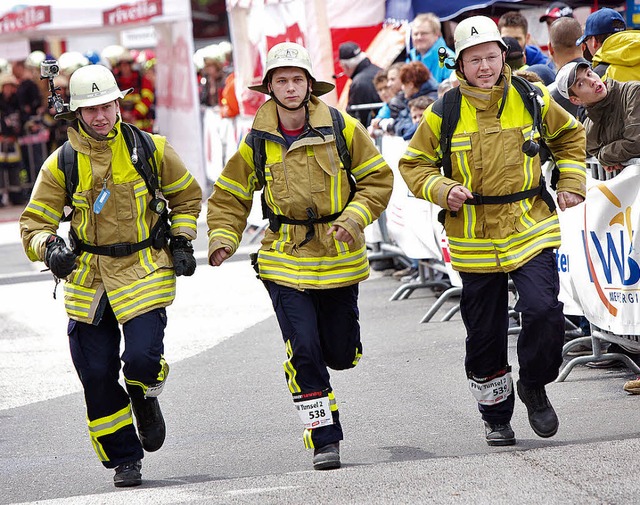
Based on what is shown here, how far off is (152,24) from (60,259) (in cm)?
1541

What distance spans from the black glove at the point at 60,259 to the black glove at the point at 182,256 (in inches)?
19.8

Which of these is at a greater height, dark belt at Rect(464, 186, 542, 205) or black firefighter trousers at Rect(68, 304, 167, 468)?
dark belt at Rect(464, 186, 542, 205)

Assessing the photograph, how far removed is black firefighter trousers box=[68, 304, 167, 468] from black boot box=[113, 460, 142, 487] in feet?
0.09

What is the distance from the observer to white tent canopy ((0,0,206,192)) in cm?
1997

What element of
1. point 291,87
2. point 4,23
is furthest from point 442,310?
point 4,23

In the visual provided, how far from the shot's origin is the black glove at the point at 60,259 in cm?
559

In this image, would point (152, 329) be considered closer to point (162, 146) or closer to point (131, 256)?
point (131, 256)

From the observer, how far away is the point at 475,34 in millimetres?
5625

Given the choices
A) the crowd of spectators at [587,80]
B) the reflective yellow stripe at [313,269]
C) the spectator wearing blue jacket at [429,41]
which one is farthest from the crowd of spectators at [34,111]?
the reflective yellow stripe at [313,269]

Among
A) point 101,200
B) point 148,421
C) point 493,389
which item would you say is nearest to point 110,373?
point 148,421

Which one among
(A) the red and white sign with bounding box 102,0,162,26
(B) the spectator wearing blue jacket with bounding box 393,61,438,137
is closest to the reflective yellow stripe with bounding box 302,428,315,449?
(B) the spectator wearing blue jacket with bounding box 393,61,438,137

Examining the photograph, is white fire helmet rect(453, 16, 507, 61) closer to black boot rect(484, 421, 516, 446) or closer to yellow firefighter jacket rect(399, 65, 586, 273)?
yellow firefighter jacket rect(399, 65, 586, 273)

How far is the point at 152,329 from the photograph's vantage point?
5.80m

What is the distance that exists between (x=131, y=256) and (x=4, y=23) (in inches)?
641
